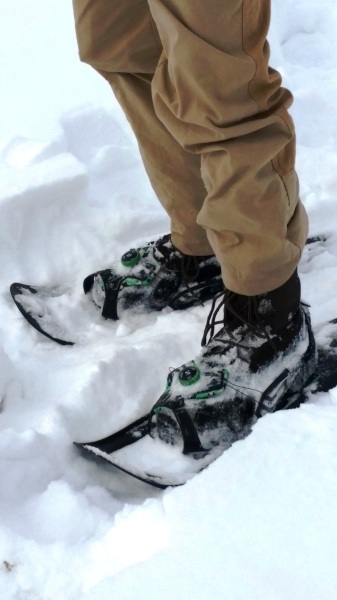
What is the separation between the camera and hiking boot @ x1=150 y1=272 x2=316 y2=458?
120 centimetres

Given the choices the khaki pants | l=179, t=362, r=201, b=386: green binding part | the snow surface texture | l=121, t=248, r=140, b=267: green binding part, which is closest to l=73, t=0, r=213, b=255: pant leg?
the khaki pants

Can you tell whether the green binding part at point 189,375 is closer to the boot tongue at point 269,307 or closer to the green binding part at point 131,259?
the boot tongue at point 269,307

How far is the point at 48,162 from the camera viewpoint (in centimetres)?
194

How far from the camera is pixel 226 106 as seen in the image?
985 mm

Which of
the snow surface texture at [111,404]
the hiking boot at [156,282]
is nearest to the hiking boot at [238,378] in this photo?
the snow surface texture at [111,404]

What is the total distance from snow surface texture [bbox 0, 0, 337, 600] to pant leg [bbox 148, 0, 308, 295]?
10.9 inches

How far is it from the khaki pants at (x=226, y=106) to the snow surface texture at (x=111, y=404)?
0.94 ft

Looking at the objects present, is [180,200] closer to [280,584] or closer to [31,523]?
[31,523]

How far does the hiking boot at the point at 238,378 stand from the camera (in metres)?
1.20

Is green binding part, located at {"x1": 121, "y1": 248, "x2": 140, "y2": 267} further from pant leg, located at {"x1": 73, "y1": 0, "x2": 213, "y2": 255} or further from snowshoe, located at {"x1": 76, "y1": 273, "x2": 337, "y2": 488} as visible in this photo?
snowshoe, located at {"x1": 76, "y1": 273, "x2": 337, "y2": 488}

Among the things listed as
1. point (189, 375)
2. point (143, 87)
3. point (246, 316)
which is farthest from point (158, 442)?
point (143, 87)

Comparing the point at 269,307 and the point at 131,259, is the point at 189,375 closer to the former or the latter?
the point at 269,307

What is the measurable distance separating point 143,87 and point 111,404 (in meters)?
0.65

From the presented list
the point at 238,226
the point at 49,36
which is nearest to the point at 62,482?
the point at 238,226
